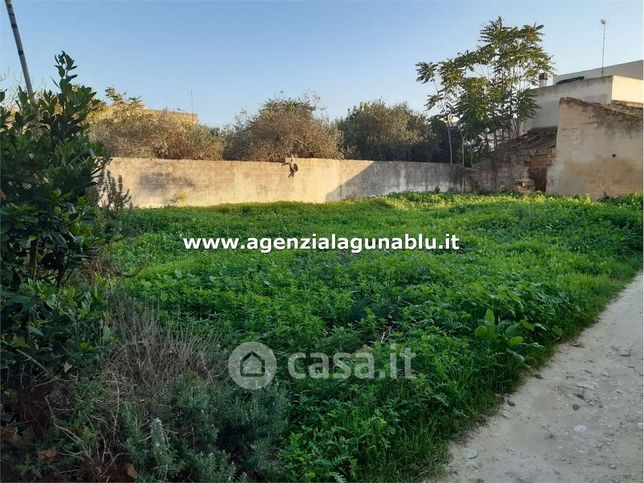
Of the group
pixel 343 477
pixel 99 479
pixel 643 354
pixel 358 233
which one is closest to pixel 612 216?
pixel 358 233

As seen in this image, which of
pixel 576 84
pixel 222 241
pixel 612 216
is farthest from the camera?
pixel 576 84

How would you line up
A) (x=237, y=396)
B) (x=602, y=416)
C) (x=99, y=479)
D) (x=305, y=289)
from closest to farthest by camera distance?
(x=99, y=479) < (x=237, y=396) < (x=602, y=416) < (x=305, y=289)

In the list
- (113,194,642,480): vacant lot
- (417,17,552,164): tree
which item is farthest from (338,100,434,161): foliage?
(113,194,642,480): vacant lot

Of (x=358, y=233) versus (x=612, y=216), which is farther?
(x=612, y=216)

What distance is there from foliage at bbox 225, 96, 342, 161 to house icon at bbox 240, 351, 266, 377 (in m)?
10.5

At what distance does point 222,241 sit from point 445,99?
1297cm

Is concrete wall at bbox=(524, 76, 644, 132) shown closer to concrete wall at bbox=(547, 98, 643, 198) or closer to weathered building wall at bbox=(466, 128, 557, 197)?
weathered building wall at bbox=(466, 128, 557, 197)

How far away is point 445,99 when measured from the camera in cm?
1670

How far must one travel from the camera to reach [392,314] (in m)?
3.47

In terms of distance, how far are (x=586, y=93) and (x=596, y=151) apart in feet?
14.7

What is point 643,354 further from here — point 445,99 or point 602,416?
point 445,99

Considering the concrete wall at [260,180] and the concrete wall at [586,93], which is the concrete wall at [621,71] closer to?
the concrete wall at [586,93]

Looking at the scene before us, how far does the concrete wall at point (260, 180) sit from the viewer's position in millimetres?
9891

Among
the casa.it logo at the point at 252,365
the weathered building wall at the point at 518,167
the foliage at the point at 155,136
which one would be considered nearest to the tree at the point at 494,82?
the weathered building wall at the point at 518,167
